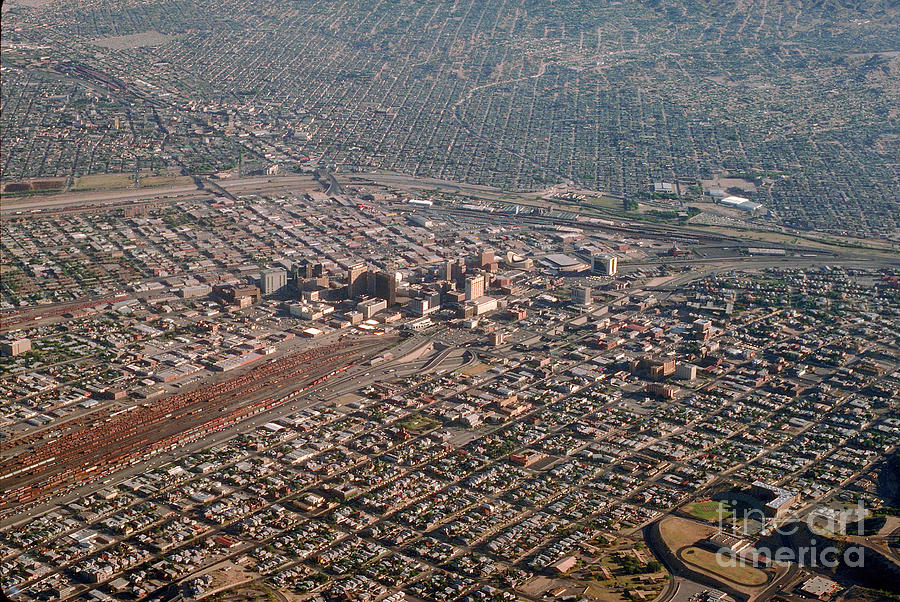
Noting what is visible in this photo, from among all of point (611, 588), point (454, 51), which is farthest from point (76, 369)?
point (454, 51)

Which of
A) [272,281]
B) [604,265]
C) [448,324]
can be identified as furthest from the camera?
[604,265]

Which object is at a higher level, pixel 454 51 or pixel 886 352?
pixel 454 51

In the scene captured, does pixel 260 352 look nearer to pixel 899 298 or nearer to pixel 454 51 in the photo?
pixel 899 298

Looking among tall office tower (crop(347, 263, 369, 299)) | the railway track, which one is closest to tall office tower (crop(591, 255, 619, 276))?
tall office tower (crop(347, 263, 369, 299))

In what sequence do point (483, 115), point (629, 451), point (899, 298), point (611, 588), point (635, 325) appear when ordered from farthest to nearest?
point (483, 115) < point (899, 298) < point (635, 325) < point (629, 451) < point (611, 588)

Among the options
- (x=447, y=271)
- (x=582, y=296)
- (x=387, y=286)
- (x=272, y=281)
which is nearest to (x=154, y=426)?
(x=272, y=281)

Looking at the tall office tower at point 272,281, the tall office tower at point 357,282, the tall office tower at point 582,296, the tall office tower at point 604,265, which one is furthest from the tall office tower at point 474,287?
the tall office tower at point 272,281

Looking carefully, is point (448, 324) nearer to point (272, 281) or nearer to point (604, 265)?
point (272, 281)
